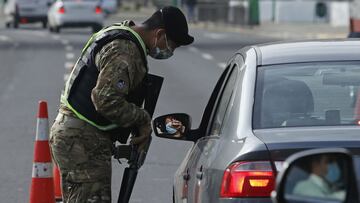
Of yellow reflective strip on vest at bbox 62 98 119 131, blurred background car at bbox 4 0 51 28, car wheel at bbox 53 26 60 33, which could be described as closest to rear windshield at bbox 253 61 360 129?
yellow reflective strip on vest at bbox 62 98 119 131

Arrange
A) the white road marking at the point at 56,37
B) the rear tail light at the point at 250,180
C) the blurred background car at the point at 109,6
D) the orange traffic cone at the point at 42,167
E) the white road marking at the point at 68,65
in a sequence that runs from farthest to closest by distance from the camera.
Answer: the blurred background car at the point at 109,6
the white road marking at the point at 56,37
the white road marking at the point at 68,65
the orange traffic cone at the point at 42,167
the rear tail light at the point at 250,180

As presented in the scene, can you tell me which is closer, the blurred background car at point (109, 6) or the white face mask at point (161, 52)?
the white face mask at point (161, 52)

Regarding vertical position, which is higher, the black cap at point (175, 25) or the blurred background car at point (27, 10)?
the black cap at point (175, 25)

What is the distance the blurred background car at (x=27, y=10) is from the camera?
46656 millimetres

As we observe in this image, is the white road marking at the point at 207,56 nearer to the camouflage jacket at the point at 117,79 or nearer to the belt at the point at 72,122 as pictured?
the belt at the point at 72,122

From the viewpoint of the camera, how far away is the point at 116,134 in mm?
5918

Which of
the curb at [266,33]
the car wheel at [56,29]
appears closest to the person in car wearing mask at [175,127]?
the curb at [266,33]

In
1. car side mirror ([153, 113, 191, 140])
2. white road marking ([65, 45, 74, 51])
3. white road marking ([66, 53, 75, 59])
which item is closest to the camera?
car side mirror ([153, 113, 191, 140])

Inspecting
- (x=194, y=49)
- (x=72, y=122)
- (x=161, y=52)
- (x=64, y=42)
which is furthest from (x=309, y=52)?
(x=64, y=42)

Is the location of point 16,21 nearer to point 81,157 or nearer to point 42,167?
point 42,167

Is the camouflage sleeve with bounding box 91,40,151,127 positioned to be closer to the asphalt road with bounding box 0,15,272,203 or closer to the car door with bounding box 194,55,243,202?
the car door with bounding box 194,55,243,202

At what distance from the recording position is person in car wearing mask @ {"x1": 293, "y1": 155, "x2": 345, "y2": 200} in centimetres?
322

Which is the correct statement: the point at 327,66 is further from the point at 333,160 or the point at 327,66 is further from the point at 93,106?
the point at 333,160

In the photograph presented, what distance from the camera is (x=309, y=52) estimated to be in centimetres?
558
